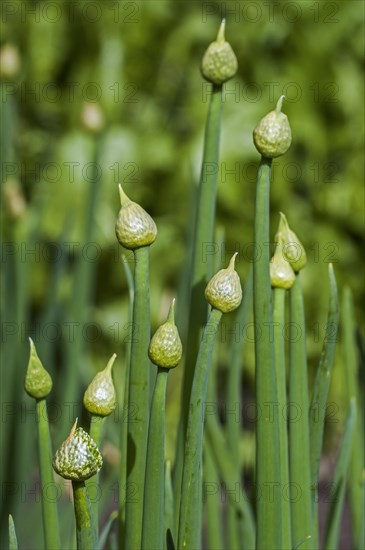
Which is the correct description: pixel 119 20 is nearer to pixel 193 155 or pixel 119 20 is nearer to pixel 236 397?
pixel 193 155

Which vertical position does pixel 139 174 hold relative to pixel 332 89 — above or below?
below

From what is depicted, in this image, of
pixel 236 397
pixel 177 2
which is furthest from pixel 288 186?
pixel 236 397

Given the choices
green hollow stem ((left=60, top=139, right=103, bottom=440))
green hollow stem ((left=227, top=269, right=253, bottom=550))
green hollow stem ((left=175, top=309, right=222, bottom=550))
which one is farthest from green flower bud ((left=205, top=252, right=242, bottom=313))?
green hollow stem ((left=60, top=139, right=103, bottom=440))

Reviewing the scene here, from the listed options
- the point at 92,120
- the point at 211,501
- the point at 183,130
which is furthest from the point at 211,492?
the point at 183,130

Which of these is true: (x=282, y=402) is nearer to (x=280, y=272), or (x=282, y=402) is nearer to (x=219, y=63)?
(x=280, y=272)

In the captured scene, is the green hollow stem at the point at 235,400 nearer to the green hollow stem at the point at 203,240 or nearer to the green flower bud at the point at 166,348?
the green hollow stem at the point at 203,240

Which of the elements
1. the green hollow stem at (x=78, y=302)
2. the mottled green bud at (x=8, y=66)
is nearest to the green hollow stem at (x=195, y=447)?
the green hollow stem at (x=78, y=302)
